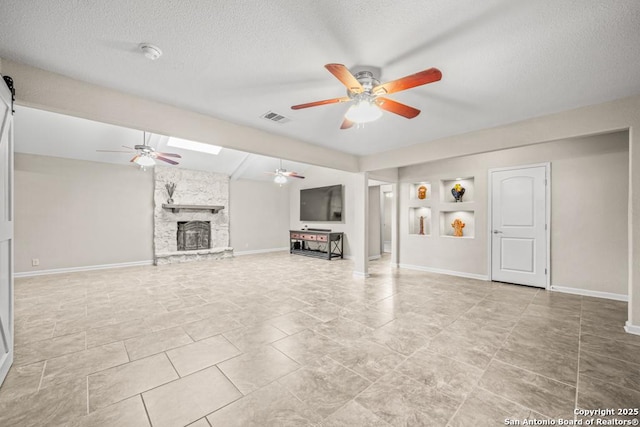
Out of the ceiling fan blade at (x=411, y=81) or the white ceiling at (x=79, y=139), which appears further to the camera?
the white ceiling at (x=79, y=139)

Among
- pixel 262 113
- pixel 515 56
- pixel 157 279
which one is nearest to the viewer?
pixel 515 56

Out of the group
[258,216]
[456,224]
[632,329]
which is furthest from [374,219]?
[632,329]

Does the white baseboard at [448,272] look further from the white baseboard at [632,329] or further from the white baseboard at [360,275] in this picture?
the white baseboard at [632,329]

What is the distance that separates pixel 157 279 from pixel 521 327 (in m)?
5.97

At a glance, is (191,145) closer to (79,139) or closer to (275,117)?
(79,139)

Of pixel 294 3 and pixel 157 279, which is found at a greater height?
pixel 294 3

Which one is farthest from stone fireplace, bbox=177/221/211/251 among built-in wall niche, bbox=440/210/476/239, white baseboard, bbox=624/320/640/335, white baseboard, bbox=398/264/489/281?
white baseboard, bbox=624/320/640/335

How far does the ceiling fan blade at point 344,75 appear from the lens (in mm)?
1679

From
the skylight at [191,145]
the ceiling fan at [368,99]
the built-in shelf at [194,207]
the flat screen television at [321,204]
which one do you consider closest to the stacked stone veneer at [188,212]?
the built-in shelf at [194,207]

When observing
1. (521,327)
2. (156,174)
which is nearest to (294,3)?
(521,327)

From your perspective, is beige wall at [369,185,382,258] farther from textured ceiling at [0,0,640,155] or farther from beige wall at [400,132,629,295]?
textured ceiling at [0,0,640,155]

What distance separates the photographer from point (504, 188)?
4.99 m

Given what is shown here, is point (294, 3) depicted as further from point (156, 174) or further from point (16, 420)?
point (156, 174)

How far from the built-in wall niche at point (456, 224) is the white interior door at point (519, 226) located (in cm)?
51
